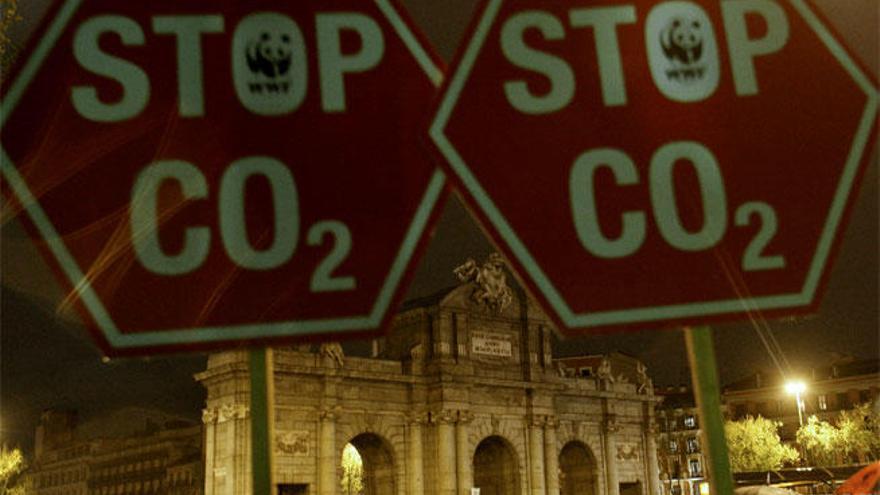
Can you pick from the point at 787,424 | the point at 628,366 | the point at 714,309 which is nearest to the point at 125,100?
the point at 714,309

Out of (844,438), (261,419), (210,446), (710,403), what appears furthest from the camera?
(844,438)

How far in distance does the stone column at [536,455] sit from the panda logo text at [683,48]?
140 feet

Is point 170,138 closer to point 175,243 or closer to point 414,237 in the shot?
point 175,243

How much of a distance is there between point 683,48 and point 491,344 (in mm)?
41347

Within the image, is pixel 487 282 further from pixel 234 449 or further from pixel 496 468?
pixel 234 449

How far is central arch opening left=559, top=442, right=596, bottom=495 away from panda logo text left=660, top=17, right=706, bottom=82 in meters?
48.1

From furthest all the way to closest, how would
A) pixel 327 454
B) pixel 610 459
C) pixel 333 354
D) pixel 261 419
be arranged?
pixel 610 459
pixel 333 354
pixel 327 454
pixel 261 419

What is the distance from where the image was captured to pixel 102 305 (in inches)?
118

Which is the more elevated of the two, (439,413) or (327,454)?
(439,413)

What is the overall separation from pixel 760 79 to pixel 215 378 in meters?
35.1

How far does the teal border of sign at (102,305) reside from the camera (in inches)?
117

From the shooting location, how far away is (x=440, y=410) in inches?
1603

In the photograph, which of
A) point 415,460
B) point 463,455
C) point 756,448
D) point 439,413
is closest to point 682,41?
point 439,413

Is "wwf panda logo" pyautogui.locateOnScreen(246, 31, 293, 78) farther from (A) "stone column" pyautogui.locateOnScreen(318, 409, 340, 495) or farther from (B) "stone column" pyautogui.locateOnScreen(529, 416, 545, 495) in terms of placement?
(B) "stone column" pyautogui.locateOnScreen(529, 416, 545, 495)
